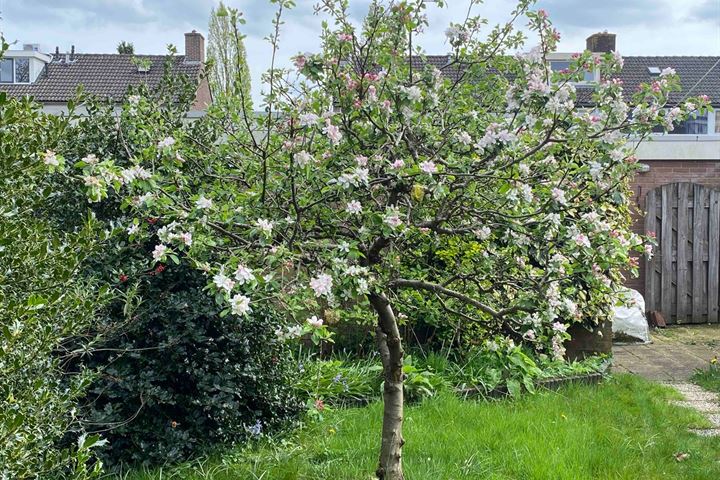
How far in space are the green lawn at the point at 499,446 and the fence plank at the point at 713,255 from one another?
5.06 metres

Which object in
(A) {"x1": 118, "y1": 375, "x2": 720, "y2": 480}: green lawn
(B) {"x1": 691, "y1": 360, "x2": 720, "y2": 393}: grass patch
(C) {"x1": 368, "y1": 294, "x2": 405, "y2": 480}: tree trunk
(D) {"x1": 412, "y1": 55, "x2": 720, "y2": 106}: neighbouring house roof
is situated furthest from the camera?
(D) {"x1": 412, "y1": 55, "x2": 720, "y2": 106}: neighbouring house roof

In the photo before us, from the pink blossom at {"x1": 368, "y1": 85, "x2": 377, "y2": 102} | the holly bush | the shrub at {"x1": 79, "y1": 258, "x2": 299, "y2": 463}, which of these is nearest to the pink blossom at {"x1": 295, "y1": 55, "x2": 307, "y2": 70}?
the pink blossom at {"x1": 368, "y1": 85, "x2": 377, "y2": 102}

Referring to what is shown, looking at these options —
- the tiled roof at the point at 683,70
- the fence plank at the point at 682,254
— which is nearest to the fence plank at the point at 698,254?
the fence plank at the point at 682,254

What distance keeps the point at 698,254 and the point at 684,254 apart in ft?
0.64

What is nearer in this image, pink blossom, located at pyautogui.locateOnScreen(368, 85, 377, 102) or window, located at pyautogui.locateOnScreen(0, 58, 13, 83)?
pink blossom, located at pyautogui.locateOnScreen(368, 85, 377, 102)

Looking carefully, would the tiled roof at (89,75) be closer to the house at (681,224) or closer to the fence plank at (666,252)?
the house at (681,224)

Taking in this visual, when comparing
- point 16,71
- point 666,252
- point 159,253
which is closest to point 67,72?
point 16,71

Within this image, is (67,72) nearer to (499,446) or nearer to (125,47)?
(125,47)

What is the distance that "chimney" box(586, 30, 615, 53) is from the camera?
57.2ft

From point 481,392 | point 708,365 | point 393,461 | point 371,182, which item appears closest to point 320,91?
point 371,182

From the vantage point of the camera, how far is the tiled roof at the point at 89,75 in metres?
21.6

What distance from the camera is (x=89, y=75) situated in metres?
22.6

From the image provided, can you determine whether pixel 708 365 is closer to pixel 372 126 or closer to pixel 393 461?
pixel 393 461

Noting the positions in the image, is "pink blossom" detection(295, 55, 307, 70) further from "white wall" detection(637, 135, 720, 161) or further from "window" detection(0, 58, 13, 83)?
"window" detection(0, 58, 13, 83)
